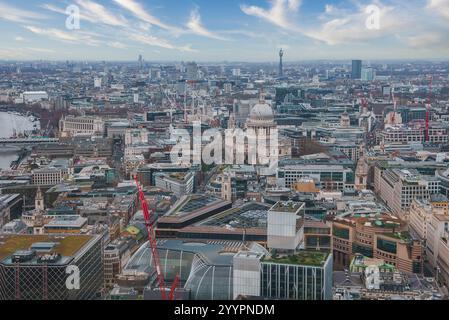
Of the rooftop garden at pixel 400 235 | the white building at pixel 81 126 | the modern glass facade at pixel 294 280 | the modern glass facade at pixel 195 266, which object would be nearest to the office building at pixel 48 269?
the modern glass facade at pixel 195 266

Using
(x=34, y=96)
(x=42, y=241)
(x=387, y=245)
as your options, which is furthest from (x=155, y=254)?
(x=34, y=96)

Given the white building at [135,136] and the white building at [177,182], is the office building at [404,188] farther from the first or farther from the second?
the white building at [135,136]

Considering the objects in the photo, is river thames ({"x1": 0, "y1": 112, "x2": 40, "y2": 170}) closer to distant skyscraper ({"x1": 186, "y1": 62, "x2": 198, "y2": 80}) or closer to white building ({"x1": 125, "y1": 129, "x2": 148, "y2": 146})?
white building ({"x1": 125, "y1": 129, "x2": 148, "y2": 146})

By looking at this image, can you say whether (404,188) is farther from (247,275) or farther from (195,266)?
(247,275)

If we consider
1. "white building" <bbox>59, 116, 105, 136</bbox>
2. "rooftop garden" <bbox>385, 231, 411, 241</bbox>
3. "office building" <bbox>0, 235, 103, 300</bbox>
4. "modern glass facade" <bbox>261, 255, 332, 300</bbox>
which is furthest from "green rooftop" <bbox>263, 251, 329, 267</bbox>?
"white building" <bbox>59, 116, 105, 136</bbox>
